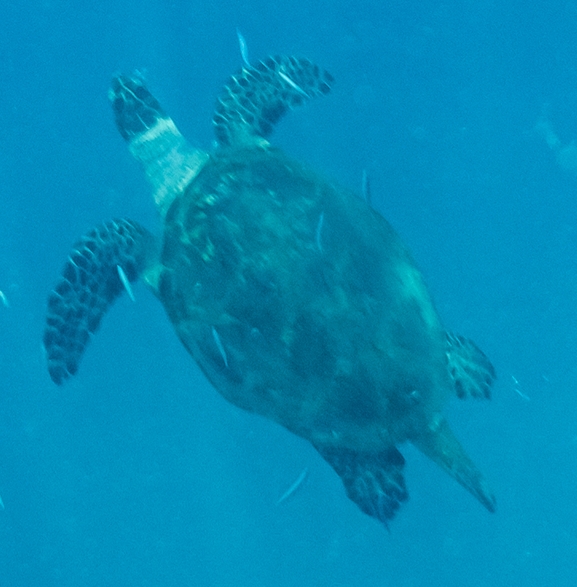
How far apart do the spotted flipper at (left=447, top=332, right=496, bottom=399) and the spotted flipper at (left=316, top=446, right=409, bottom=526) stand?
840 millimetres

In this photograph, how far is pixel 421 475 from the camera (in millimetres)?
8016

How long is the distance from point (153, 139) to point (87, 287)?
1552mm

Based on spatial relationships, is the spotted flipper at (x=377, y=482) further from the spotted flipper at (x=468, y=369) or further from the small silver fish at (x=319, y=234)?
the small silver fish at (x=319, y=234)

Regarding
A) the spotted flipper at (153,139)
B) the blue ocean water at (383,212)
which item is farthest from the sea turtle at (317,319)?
the blue ocean water at (383,212)

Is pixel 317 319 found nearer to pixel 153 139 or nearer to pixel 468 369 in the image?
pixel 468 369

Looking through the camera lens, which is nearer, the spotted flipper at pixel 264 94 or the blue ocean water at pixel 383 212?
the spotted flipper at pixel 264 94

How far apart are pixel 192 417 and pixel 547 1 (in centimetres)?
687

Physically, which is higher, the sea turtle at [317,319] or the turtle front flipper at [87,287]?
the sea turtle at [317,319]

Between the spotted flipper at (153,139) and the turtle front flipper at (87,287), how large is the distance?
1.63 feet

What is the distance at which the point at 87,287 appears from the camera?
18.2 feet

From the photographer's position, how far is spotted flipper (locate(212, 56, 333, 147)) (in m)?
6.08

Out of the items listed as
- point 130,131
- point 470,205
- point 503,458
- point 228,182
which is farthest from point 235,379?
point 503,458

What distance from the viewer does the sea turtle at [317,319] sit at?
366cm

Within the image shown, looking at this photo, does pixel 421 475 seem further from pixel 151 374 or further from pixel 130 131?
pixel 130 131
